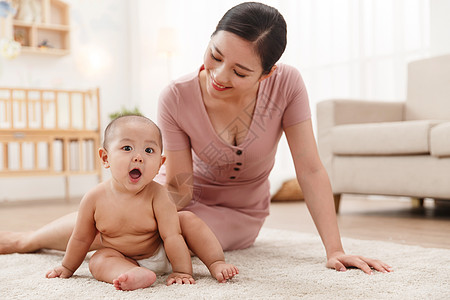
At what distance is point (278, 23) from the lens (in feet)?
3.62

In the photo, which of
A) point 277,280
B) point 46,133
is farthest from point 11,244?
point 46,133

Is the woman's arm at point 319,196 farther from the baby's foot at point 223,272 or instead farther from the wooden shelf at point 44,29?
the wooden shelf at point 44,29

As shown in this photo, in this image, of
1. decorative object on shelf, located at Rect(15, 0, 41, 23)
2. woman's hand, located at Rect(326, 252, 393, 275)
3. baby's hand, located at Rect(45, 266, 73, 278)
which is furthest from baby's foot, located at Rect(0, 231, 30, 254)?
decorative object on shelf, located at Rect(15, 0, 41, 23)

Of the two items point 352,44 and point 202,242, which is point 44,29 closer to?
point 352,44

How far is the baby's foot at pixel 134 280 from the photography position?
98 centimetres

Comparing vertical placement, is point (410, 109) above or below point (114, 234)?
above

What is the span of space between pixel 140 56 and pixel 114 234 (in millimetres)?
4456

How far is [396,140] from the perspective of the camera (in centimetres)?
228

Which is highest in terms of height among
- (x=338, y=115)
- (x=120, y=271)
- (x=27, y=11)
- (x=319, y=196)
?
(x=27, y=11)

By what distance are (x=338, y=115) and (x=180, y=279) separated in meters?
1.74

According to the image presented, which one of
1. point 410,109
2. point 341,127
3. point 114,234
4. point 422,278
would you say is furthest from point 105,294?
point 410,109

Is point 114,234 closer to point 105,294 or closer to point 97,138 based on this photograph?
point 105,294

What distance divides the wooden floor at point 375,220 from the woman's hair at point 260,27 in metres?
0.87

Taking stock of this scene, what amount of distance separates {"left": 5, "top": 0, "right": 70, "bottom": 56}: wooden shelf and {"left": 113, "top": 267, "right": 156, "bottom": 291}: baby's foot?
13.9ft
